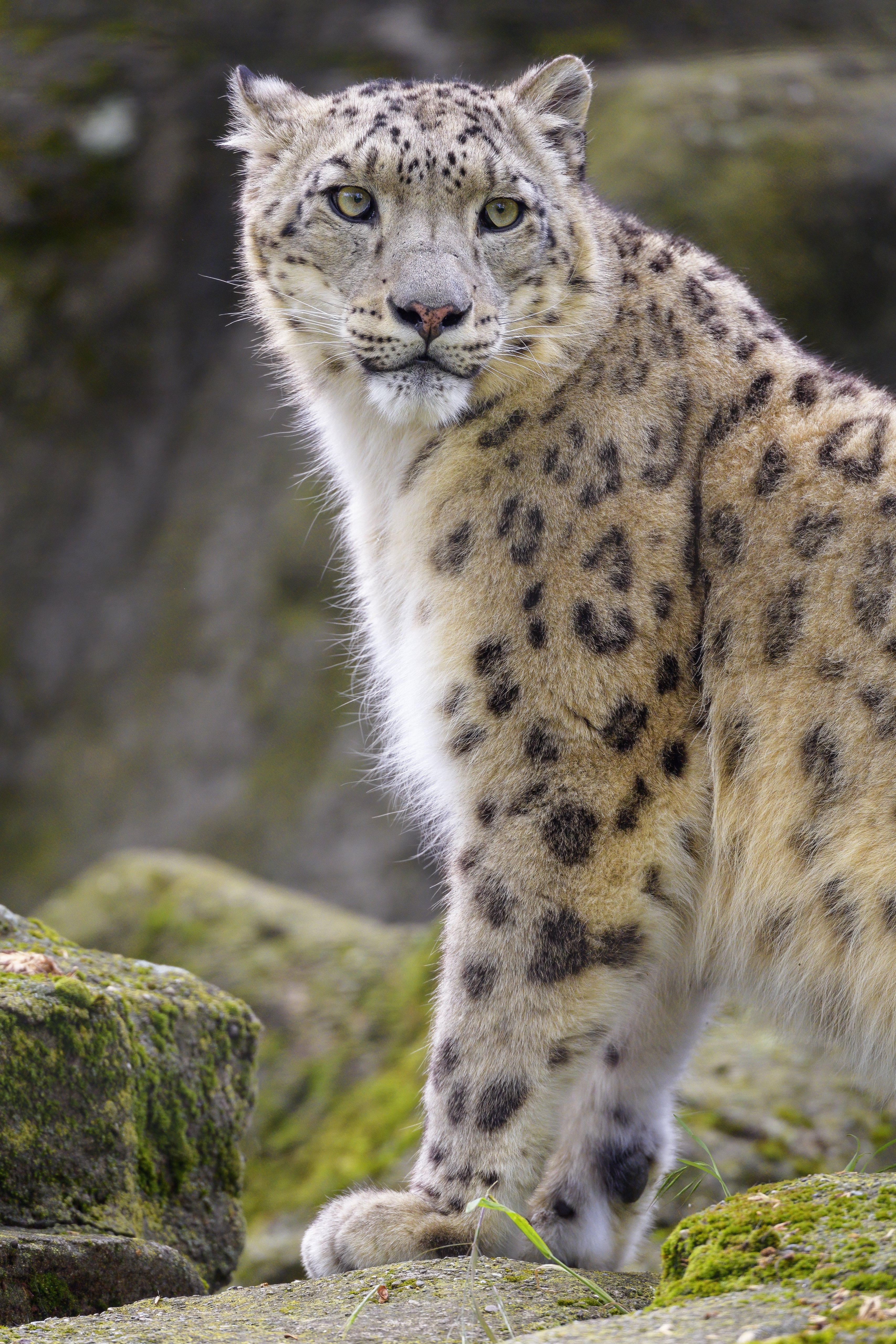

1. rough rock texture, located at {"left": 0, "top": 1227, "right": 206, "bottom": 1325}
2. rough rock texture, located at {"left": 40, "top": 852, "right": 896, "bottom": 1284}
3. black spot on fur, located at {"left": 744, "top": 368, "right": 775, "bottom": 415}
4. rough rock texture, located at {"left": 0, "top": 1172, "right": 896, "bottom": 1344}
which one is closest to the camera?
rough rock texture, located at {"left": 0, "top": 1172, "right": 896, "bottom": 1344}

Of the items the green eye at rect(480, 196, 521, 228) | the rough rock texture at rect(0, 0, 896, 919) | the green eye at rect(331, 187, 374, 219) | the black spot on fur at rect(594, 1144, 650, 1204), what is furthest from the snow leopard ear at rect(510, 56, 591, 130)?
the rough rock texture at rect(0, 0, 896, 919)

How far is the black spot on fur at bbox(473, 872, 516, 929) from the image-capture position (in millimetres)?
3264

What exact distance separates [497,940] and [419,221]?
1.77 m

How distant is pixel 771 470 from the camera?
11.3ft

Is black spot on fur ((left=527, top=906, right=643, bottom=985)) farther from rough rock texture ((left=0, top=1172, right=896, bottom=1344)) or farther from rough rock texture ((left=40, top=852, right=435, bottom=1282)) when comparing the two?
rough rock texture ((left=40, top=852, right=435, bottom=1282))

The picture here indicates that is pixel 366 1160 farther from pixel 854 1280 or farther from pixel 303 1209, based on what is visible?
pixel 854 1280

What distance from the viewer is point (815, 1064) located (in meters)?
5.11

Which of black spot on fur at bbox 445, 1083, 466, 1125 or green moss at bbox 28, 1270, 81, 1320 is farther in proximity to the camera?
black spot on fur at bbox 445, 1083, 466, 1125

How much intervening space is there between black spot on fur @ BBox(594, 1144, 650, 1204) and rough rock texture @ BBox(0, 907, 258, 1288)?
3.00 ft

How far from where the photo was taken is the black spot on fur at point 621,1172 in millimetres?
3785

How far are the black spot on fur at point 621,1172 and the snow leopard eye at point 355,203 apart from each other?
2.46 m

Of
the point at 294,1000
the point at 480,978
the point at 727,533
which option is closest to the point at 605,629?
the point at 727,533

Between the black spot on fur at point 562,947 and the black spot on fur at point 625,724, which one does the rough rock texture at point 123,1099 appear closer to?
the black spot on fur at point 562,947

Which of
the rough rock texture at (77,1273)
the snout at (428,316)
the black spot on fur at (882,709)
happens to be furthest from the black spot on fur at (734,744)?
the rough rock texture at (77,1273)
